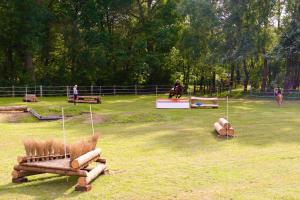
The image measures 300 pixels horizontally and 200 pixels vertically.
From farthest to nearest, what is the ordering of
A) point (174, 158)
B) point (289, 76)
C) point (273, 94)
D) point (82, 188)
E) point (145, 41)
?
1. point (145, 41)
2. point (289, 76)
3. point (273, 94)
4. point (174, 158)
5. point (82, 188)

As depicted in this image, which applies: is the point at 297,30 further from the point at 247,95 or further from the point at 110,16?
the point at 110,16

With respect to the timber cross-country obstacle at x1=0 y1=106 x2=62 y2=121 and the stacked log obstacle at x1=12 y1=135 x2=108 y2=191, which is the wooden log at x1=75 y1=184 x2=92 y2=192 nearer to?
the stacked log obstacle at x1=12 y1=135 x2=108 y2=191

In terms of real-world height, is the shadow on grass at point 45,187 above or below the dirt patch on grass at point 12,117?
below

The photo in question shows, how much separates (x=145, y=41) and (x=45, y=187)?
37.3 metres

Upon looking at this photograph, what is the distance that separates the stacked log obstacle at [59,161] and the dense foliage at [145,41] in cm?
2946

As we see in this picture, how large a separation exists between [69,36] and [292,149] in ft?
115

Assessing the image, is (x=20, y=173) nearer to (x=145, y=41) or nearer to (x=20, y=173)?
(x=20, y=173)

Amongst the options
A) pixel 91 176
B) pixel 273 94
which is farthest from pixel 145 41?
pixel 91 176

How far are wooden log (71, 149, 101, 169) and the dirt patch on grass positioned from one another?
1323 cm

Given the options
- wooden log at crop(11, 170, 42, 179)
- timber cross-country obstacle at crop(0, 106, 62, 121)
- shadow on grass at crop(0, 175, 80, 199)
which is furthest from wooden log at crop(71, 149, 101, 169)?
timber cross-country obstacle at crop(0, 106, 62, 121)

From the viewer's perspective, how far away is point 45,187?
9.11m

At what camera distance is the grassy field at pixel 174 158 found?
28.6 feet

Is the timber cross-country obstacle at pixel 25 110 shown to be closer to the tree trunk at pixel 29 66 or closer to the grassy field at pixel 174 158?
the grassy field at pixel 174 158

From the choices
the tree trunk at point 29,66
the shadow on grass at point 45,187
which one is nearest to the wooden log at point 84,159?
the shadow on grass at point 45,187
